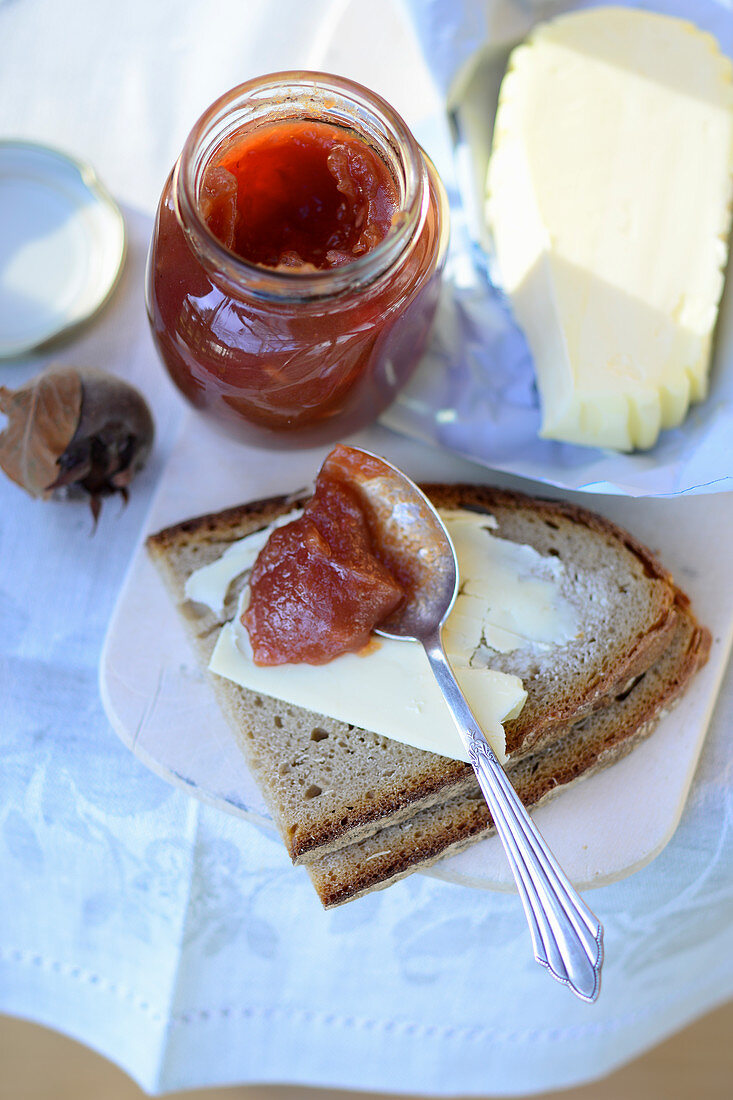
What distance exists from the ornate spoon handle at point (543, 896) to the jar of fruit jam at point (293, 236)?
2.07 ft

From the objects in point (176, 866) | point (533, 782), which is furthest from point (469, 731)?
point (176, 866)

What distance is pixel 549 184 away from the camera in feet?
5.17

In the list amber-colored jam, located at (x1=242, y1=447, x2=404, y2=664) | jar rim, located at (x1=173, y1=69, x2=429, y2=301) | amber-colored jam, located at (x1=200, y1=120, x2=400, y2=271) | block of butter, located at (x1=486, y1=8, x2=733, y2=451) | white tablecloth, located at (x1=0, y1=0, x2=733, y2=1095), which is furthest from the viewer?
white tablecloth, located at (x1=0, y1=0, x2=733, y2=1095)

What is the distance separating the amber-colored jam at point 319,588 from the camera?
137 centimetres

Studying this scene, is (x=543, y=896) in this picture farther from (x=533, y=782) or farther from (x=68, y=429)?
(x=68, y=429)

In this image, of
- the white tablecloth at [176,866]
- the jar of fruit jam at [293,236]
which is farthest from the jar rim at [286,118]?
the white tablecloth at [176,866]

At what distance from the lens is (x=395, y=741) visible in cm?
144

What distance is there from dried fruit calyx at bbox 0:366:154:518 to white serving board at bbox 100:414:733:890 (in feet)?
0.46

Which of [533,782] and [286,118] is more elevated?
[286,118]

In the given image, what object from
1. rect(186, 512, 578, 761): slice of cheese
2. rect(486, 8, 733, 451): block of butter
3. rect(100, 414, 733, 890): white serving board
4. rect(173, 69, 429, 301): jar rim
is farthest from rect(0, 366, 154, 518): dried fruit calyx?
rect(486, 8, 733, 451): block of butter

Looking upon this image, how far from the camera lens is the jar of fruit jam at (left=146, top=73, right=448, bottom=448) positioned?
1.16m

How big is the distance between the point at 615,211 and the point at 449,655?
0.85 meters

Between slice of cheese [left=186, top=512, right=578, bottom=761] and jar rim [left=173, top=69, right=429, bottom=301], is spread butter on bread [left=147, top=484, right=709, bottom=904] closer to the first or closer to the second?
slice of cheese [left=186, top=512, right=578, bottom=761]

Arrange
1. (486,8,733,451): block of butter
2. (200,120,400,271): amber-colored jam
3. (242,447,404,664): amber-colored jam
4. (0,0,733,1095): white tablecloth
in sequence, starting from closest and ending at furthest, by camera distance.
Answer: (200,120,400,271): amber-colored jam, (242,447,404,664): amber-colored jam, (486,8,733,451): block of butter, (0,0,733,1095): white tablecloth
